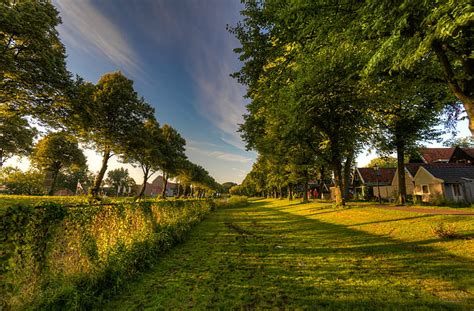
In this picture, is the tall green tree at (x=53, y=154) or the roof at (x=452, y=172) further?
the tall green tree at (x=53, y=154)

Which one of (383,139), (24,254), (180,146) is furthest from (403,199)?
(180,146)

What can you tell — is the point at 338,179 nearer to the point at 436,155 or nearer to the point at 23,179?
the point at 436,155

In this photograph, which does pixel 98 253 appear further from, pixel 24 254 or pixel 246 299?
pixel 246 299

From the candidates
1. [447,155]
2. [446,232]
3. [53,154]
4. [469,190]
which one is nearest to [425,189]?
[469,190]

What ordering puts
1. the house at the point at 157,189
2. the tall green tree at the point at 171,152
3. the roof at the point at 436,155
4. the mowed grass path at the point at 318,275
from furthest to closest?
the house at the point at 157,189 → the roof at the point at 436,155 → the tall green tree at the point at 171,152 → the mowed grass path at the point at 318,275

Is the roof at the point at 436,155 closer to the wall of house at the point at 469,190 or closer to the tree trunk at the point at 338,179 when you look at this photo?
the wall of house at the point at 469,190

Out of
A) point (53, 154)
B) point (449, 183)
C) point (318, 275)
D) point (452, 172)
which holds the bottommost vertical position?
point (318, 275)

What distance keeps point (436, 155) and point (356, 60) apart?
4685cm

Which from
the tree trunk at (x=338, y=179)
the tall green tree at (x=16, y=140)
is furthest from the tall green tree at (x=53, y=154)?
the tree trunk at (x=338, y=179)

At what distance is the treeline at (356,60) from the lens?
527 centimetres

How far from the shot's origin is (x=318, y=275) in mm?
5734

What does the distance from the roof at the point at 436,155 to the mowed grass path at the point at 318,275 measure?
3923 centimetres

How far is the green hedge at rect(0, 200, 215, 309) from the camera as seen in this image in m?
3.60

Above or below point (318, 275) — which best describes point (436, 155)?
above
